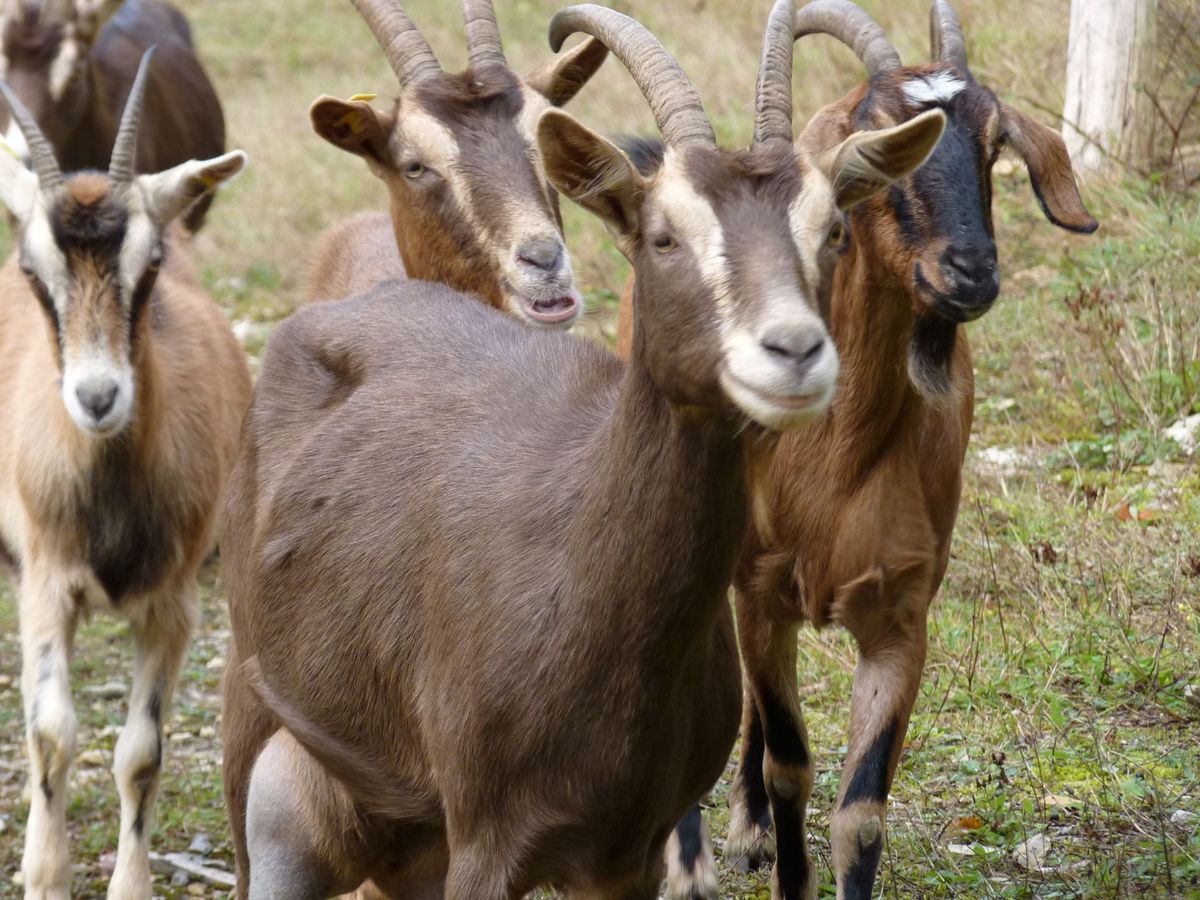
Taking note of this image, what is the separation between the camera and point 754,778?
18.0ft

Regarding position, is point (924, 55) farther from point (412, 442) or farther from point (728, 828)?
point (412, 442)

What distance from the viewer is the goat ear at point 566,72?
5695 mm

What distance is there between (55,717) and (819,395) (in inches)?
137

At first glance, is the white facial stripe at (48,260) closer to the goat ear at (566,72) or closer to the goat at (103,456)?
the goat at (103,456)

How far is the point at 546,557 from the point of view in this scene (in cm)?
349

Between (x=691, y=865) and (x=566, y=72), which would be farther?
(x=566, y=72)

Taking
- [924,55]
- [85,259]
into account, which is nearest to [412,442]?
A: [85,259]

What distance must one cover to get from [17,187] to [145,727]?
1.88 metres

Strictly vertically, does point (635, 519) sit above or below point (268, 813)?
above

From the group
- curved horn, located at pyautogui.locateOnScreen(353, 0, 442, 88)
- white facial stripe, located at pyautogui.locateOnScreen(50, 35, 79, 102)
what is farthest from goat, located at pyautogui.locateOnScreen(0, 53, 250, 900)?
white facial stripe, located at pyautogui.locateOnScreen(50, 35, 79, 102)

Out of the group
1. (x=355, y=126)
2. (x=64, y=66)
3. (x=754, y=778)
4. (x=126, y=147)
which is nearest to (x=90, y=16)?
(x=64, y=66)

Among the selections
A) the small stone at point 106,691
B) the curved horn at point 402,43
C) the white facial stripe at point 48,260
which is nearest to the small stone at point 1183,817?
the curved horn at point 402,43

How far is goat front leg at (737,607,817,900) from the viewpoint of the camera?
4.76m

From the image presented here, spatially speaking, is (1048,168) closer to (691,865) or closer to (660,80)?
(660,80)
